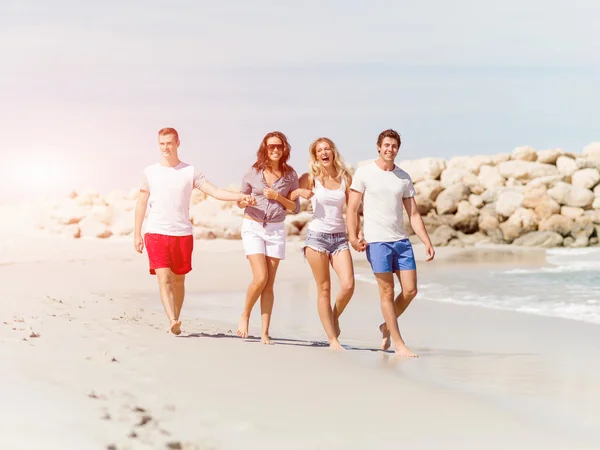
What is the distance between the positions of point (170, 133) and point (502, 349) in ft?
12.3

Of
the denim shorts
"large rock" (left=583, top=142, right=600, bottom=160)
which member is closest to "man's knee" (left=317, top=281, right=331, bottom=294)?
the denim shorts

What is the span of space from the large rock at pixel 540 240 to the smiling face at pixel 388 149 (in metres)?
24.7

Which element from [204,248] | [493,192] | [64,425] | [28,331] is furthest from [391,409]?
[493,192]

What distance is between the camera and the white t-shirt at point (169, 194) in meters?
7.26

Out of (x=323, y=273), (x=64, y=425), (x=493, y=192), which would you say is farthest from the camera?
(x=493, y=192)

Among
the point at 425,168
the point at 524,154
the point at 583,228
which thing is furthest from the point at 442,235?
the point at 524,154

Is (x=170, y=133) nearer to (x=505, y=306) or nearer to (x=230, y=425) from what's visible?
(x=230, y=425)

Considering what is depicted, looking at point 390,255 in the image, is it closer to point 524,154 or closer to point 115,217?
point 115,217

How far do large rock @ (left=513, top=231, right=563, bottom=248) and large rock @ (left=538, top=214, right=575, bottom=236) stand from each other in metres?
0.87

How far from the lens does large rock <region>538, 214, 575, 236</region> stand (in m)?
32.3

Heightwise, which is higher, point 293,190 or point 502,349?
point 293,190

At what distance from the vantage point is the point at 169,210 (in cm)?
→ 729

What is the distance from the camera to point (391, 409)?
5.23m

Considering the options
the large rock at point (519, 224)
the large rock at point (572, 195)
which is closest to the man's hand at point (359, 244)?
the large rock at point (519, 224)
